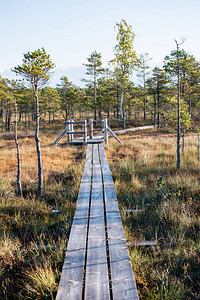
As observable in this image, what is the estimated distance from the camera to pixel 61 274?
241 centimetres

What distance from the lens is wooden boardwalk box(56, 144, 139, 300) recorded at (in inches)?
84.4

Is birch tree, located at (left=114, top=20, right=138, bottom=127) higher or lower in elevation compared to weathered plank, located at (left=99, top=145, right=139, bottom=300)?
higher

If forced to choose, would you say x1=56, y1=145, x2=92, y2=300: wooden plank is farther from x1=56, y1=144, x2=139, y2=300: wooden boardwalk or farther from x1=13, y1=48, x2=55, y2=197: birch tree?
x1=13, y1=48, x2=55, y2=197: birch tree

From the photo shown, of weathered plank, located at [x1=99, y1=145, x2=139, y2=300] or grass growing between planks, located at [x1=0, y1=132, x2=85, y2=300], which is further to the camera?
grass growing between planks, located at [x1=0, y1=132, x2=85, y2=300]

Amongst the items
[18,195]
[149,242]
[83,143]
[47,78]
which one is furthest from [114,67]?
[149,242]

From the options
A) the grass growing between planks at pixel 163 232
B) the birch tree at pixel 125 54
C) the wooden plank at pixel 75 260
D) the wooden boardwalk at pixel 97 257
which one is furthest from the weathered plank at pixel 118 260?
the birch tree at pixel 125 54

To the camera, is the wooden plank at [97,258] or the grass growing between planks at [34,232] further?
the grass growing between planks at [34,232]

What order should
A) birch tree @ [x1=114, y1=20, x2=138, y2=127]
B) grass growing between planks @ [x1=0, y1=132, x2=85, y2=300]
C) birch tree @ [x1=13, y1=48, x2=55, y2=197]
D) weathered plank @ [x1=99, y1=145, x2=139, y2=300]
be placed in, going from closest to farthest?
weathered plank @ [x1=99, y1=145, x2=139, y2=300]
grass growing between planks @ [x1=0, y1=132, x2=85, y2=300]
birch tree @ [x1=13, y1=48, x2=55, y2=197]
birch tree @ [x1=114, y1=20, x2=138, y2=127]

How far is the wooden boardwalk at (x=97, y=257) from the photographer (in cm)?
214

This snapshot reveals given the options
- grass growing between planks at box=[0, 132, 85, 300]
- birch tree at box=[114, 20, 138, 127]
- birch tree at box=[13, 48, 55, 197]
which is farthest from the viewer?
birch tree at box=[114, 20, 138, 127]

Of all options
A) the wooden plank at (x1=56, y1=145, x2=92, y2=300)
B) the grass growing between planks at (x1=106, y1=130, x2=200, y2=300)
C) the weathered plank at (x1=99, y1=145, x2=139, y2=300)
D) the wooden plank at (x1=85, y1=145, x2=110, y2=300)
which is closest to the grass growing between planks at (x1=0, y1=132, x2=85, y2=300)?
the wooden plank at (x1=56, y1=145, x2=92, y2=300)

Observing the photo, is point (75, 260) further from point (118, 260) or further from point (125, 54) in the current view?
point (125, 54)

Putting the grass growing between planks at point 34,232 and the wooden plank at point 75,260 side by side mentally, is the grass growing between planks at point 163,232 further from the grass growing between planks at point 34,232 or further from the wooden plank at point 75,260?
the grass growing between planks at point 34,232

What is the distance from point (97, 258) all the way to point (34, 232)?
5.23 feet
